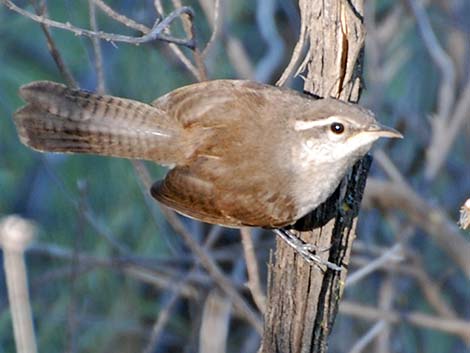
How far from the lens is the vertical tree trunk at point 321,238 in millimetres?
3215

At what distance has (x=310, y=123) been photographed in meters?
3.40

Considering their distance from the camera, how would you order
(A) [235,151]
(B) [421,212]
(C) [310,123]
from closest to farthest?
(C) [310,123] → (A) [235,151] → (B) [421,212]

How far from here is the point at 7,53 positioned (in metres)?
6.59

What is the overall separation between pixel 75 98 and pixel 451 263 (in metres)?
3.56

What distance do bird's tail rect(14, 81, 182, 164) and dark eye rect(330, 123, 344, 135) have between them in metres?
0.59

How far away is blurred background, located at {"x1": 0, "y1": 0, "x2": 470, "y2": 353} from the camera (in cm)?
572

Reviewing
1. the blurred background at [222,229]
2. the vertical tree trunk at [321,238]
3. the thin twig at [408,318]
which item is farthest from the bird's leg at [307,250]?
the blurred background at [222,229]

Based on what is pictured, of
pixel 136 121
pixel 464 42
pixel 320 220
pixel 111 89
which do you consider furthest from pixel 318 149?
pixel 464 42

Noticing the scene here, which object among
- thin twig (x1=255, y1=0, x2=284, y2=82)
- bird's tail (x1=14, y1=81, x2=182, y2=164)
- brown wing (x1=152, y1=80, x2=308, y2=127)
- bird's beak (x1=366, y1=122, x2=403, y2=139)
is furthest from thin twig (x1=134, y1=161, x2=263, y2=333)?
thin twig (x1=255, y1=0, x2=284, y2=82)

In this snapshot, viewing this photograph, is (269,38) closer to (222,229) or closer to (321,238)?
(222,229)

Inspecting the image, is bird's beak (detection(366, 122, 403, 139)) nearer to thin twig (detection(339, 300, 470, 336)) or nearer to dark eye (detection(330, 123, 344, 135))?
dark eye (detection(330, 123, 344, 135))

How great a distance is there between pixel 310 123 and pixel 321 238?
14.9 inches

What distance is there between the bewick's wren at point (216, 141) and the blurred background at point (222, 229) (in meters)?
1.98

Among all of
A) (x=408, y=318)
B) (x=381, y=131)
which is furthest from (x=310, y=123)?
(x=408, y=318)
